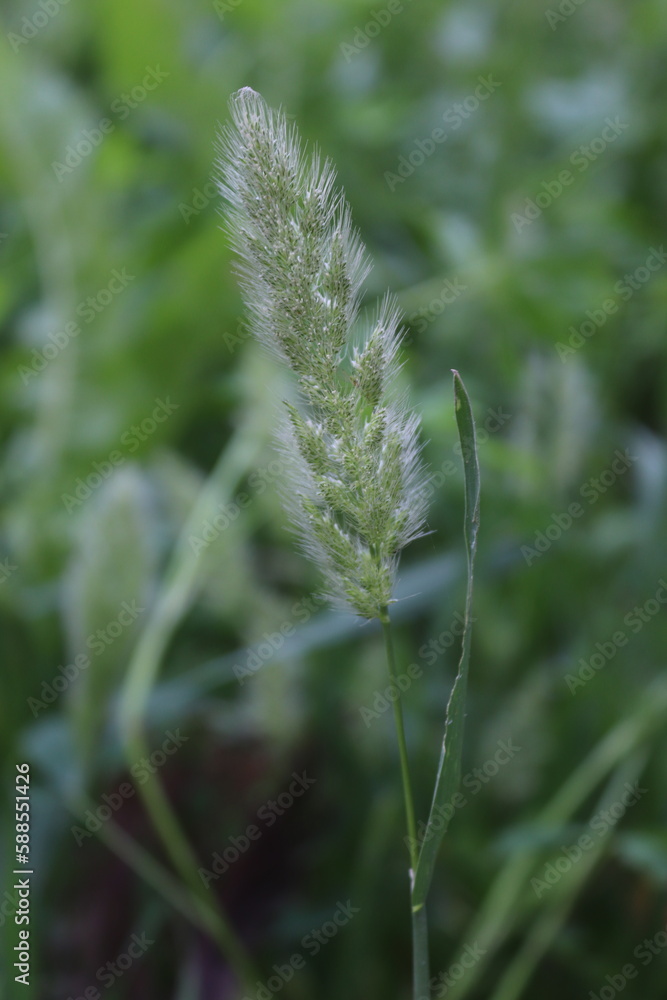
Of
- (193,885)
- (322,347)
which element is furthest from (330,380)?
(193,885)

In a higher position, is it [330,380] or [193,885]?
[330,380]

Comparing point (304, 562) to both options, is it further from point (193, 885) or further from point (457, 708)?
A: point (457, 708)

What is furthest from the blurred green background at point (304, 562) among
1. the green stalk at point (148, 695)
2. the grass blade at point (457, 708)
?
the grass blade at point (457, 708)

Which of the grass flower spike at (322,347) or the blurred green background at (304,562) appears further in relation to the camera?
the blurred green background at (304,562)

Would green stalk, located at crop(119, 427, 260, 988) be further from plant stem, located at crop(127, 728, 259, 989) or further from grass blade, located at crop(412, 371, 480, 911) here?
grass blade, located at crop(412, 371, 480, 911)

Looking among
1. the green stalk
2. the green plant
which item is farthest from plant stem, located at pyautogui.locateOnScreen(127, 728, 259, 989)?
the green plant

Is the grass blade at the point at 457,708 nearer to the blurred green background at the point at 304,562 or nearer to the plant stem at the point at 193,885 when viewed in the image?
the blurred green background at the point at 304,562

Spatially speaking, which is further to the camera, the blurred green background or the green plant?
the blurred green background
